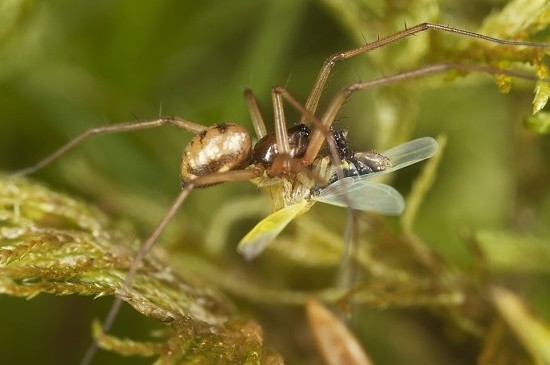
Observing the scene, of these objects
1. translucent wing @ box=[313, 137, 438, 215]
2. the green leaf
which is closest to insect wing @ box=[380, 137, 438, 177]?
translucent wing @ box=[313, 137, 438, 215]

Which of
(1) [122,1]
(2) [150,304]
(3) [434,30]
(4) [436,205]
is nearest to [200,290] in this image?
(2) [150,304]

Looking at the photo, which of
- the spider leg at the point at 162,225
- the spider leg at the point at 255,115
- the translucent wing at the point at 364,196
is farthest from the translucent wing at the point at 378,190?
the spider leg at the point at 255,115

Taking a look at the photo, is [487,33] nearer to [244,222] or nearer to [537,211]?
[537,211]

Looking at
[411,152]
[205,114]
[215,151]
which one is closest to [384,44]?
[411,152]

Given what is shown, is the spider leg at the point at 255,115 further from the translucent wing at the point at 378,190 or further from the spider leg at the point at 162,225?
the translucent wing at the point at 378,190

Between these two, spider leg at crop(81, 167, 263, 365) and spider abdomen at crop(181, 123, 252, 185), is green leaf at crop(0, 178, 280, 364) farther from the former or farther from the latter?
spider abdomen at crop(181, 123, 252, 185)

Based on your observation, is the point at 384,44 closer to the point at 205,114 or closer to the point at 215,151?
the point at 215,151
